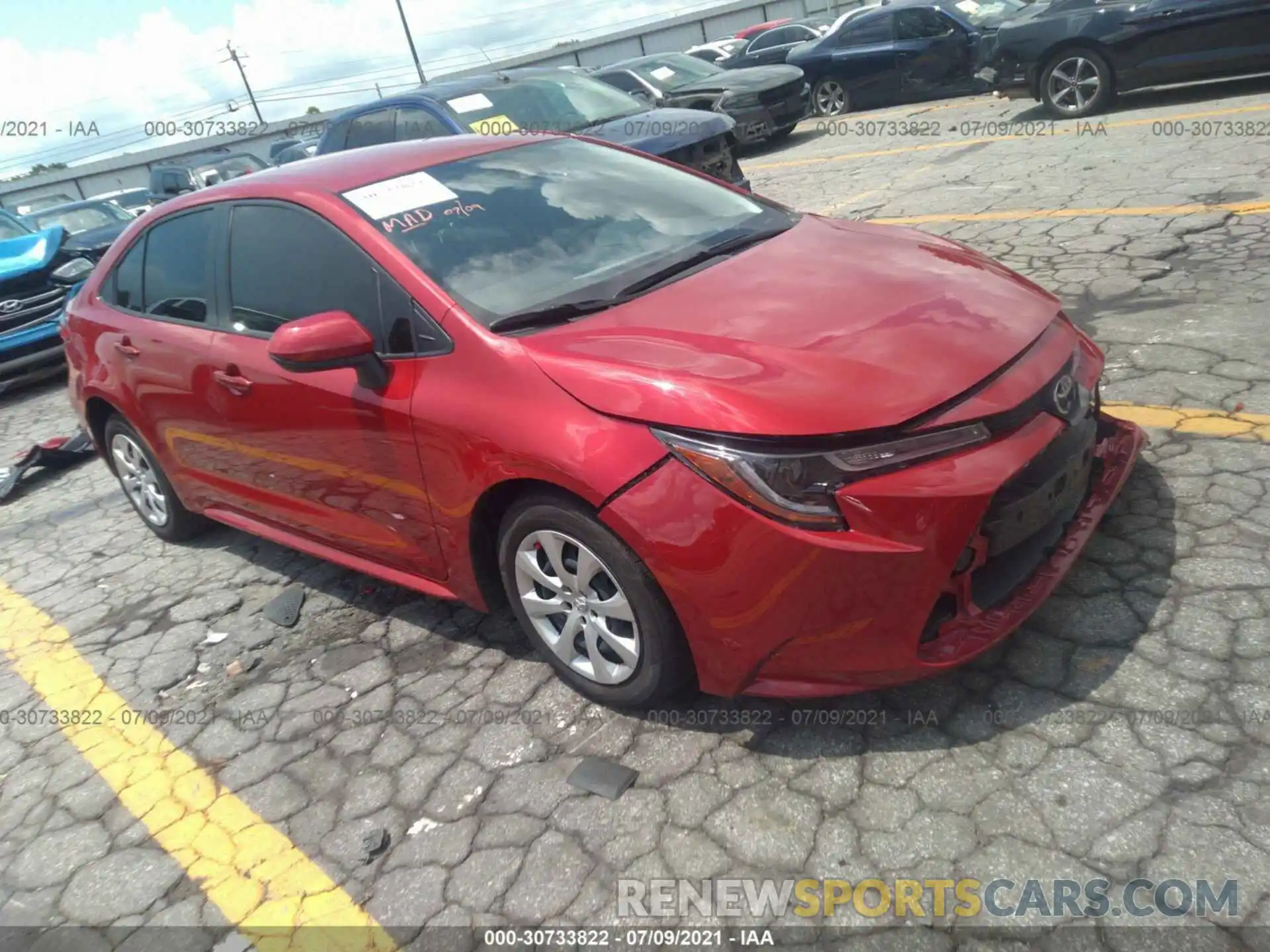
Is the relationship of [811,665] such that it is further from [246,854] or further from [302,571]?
[302,571]

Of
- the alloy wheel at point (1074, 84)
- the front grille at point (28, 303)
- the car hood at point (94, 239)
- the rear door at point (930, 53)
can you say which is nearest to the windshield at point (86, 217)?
the car hood at point (94, 239)

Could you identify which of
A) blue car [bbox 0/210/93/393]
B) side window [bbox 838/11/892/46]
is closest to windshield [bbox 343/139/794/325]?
blue car [bbox 0/210/93/393]

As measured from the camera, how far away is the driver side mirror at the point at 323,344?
2.95m

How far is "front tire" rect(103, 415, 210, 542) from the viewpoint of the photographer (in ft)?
15.7

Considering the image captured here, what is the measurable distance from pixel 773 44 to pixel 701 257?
18311mm

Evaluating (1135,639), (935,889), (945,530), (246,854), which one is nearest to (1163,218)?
(1135,639)

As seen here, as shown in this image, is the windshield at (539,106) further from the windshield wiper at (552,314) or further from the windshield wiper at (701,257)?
the windshield wiper at (552,314)

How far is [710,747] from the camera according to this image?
2812 mm

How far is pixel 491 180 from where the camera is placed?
141 inches

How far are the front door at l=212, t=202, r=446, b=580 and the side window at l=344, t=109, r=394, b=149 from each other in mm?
5739

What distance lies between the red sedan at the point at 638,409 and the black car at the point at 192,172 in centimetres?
1343

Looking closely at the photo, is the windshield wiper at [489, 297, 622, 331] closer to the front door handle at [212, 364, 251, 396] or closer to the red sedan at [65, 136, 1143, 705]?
the red sedan at [65, 136, 1143, 705]

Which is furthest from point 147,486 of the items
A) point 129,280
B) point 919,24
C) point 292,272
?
point 919,24

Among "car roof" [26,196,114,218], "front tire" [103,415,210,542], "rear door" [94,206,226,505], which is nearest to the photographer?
"rear door" [94,206,226,505]
